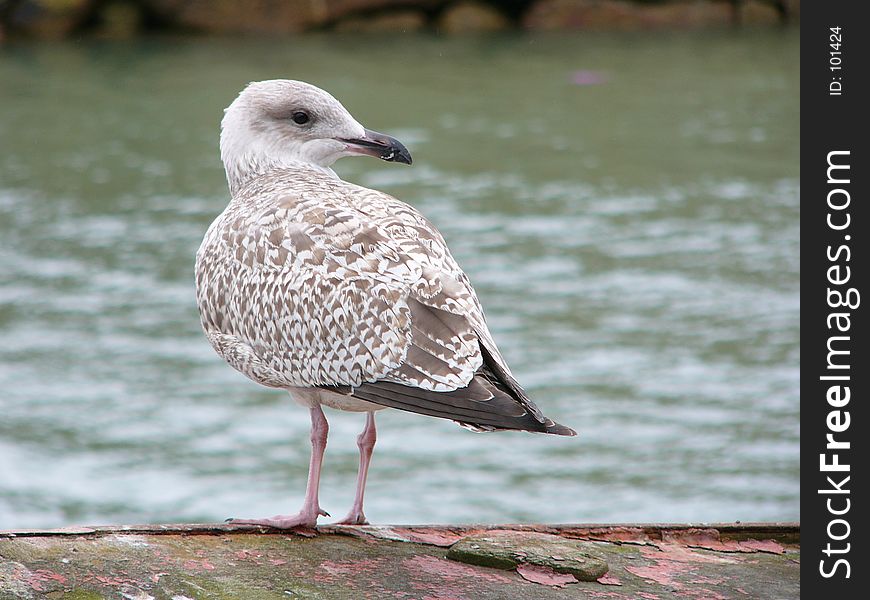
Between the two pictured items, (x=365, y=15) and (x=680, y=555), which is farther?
(x=365, y=15)

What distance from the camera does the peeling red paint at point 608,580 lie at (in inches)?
104

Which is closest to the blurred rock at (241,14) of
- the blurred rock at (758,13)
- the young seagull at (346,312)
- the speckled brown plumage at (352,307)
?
the blurred rock at (758,13)

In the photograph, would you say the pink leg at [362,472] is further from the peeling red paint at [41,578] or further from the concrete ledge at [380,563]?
the peeling red paint at [41,578]

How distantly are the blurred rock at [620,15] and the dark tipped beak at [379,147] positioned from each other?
15379mm

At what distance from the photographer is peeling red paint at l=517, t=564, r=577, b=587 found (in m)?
2.61

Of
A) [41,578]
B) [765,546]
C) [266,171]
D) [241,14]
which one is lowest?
[765,546]

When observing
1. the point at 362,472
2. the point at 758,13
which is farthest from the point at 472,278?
the point at 758,13

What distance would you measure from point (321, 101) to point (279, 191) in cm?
40

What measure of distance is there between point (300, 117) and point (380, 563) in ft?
4.47

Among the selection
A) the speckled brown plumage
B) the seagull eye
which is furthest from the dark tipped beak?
the speckled brown plumage

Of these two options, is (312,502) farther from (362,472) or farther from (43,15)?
(43,15)

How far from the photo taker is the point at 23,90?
1434 centimetres

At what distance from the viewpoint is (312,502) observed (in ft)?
9.55
